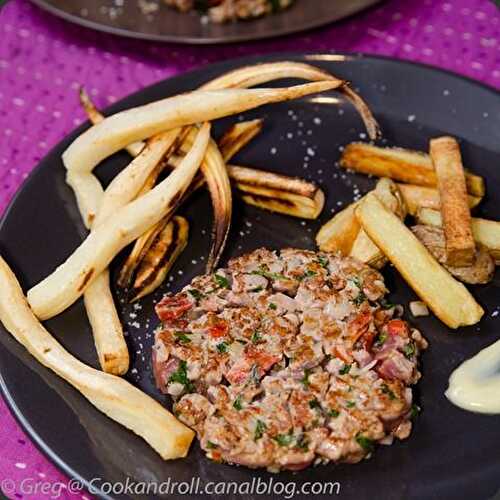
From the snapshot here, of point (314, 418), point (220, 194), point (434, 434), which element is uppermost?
point (220, 194)

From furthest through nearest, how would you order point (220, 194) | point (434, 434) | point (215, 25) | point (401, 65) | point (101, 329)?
point (215, 25)
point (401, 65)
point (220, 194)
point (101, 329)
point (434, 434)

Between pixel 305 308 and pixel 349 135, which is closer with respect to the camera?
pixel 305 308

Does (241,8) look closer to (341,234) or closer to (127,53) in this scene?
(127,53)

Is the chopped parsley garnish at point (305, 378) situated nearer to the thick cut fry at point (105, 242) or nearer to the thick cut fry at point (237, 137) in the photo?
the thick cut fry at point (105, 242)

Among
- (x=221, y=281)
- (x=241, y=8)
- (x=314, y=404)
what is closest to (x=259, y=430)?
(x=314, y=404)

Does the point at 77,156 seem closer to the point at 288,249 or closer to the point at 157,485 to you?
the point at 288,249

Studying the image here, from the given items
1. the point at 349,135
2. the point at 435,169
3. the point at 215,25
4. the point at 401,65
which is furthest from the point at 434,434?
the point at 215,25
